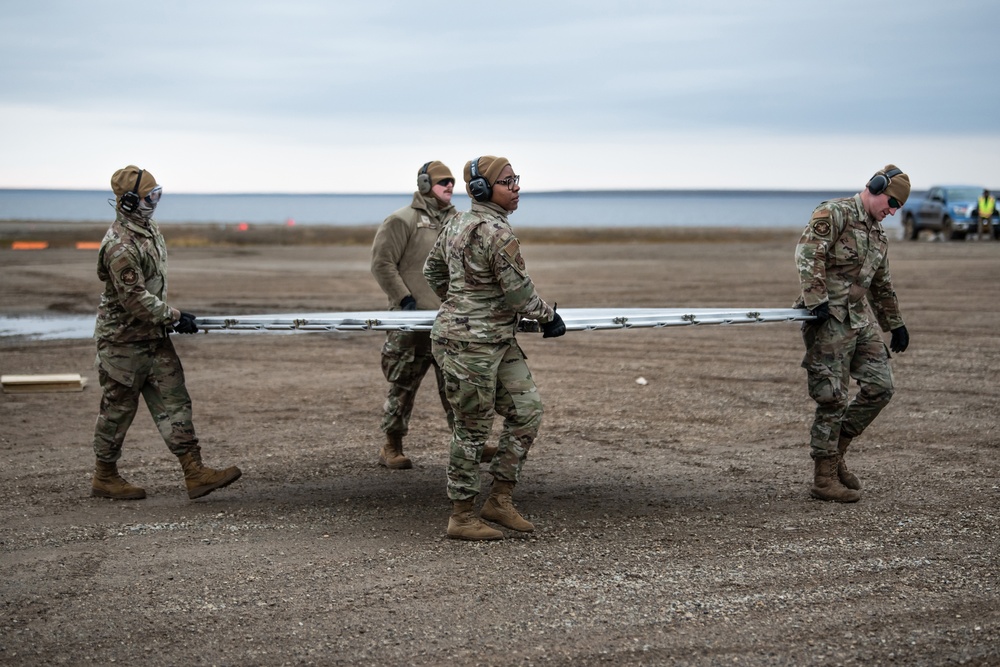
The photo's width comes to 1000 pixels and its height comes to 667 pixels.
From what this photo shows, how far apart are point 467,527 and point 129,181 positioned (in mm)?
3150

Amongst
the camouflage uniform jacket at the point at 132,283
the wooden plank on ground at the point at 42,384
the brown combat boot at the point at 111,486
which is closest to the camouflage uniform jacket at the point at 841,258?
the camouflage uniform jacket at the point at 132,283

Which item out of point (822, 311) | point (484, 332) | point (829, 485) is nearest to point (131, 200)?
point (484, 332)

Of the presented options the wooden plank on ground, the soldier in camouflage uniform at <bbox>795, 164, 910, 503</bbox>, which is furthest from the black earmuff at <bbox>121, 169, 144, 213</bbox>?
the wooden plank on ground

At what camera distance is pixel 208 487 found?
7672 millimetres

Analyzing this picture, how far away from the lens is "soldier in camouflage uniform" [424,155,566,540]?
6.47m

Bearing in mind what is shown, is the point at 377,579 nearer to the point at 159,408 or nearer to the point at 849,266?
the point at 159,408

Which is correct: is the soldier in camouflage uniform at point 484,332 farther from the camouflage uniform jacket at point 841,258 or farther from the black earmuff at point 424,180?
the camouflage uniform jacket at point 841,258

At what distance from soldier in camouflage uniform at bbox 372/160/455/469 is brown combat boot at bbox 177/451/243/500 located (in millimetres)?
1459

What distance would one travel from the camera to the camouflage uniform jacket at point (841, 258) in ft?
24.2

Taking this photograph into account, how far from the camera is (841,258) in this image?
746cm

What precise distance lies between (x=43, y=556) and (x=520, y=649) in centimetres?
307

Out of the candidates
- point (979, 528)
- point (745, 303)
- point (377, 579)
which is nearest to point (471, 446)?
point (377, 579)

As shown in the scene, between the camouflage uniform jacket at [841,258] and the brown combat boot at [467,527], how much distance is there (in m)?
2.56

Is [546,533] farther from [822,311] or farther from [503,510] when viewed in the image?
[822,311]
